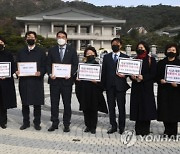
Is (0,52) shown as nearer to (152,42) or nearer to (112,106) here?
(112,106)

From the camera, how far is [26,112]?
7.85m

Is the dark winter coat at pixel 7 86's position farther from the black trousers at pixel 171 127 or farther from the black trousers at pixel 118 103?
the black trousers at pixel 171 127

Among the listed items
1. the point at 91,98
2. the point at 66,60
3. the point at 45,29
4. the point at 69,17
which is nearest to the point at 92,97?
the point at 91,98

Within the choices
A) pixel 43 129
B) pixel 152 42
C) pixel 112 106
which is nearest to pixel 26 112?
pixel 43 129

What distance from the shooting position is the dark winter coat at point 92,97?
751 cm

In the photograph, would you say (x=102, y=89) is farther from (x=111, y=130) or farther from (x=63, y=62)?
(x=63, y=62)

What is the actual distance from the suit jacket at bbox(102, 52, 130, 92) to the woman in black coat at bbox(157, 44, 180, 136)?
762 mm

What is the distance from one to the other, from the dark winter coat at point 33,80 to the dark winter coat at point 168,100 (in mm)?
2532

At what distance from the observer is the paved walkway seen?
6066 mm

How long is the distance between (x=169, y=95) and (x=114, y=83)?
115cm

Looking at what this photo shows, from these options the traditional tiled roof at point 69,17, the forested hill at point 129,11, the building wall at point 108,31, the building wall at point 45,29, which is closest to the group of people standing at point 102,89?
the traditional tiled roof at point 69,17

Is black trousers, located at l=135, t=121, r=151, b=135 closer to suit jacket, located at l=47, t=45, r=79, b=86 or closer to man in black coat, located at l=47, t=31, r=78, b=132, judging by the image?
man in black coat, located at l=47, t=31, r=78, b=132

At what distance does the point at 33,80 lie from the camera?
770 cm

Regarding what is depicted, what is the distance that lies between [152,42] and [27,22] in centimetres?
2470
